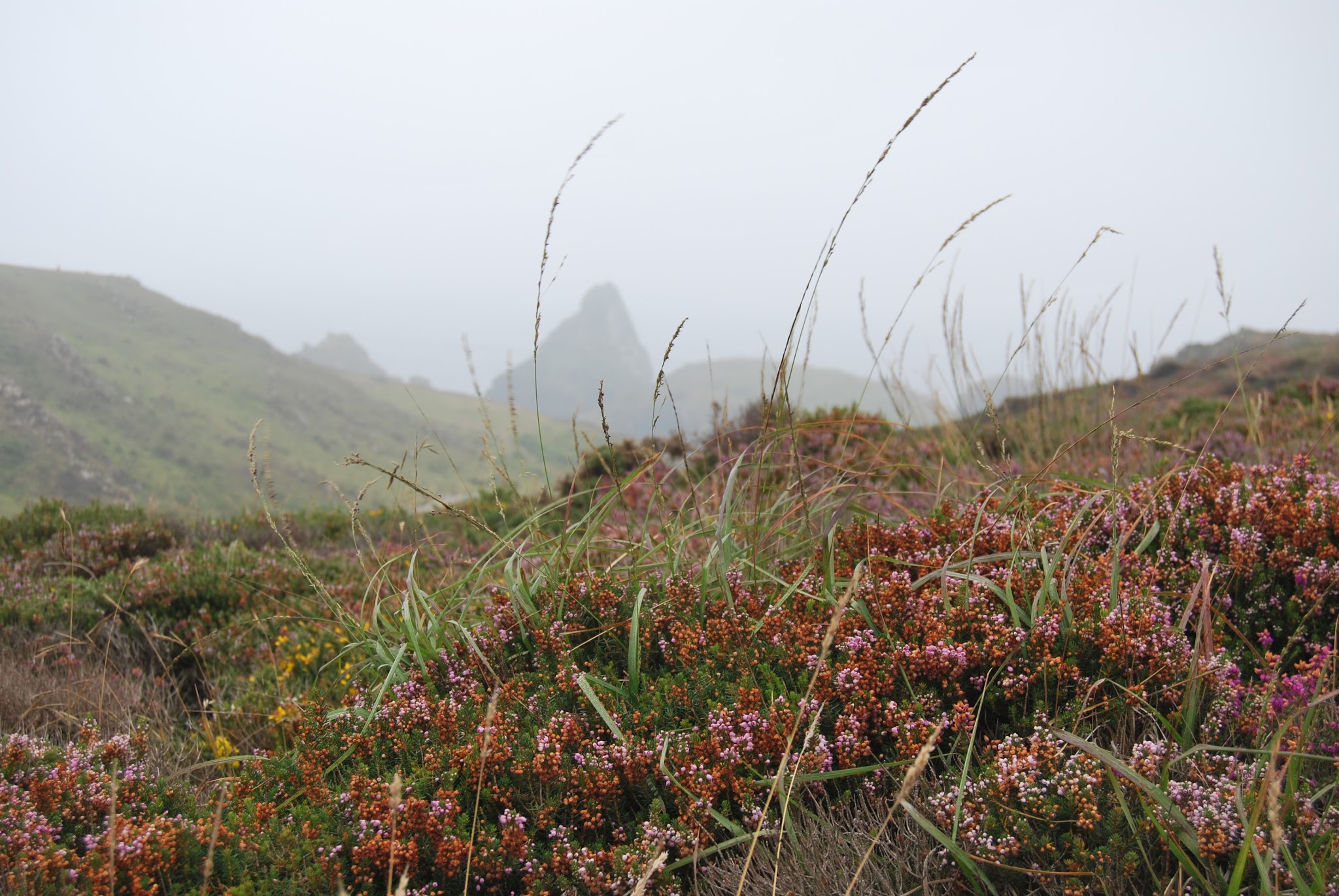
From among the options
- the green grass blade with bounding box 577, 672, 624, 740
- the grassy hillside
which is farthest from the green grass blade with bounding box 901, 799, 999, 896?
the grassy hillside

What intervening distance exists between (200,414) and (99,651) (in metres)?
110

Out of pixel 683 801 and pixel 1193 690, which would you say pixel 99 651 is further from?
pixel 1193 690

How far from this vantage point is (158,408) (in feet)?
306

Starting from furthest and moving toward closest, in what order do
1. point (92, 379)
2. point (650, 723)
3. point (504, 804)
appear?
1. point (92, 379)
2. point (650, 723)
3. point (504, 804)

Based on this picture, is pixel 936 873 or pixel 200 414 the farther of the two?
pixel 200 414

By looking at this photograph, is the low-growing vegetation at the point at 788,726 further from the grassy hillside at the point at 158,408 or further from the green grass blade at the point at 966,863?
the grassy hillside at the point at 158,408

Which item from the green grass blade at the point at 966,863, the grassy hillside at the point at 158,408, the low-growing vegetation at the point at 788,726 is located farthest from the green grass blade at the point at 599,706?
the grassy hillside at the point at 158,408

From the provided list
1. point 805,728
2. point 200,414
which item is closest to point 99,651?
point 805,728

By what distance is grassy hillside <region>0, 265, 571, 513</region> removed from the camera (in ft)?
240

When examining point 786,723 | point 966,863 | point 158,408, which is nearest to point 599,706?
point 786,723

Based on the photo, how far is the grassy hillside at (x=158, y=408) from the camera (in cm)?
7319

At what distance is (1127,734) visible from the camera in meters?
2.08

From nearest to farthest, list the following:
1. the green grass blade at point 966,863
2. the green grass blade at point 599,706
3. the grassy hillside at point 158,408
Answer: the green grass blade at point 966,863 → the green grass blade at point 599,706 → the grassy hillside at point 158,408

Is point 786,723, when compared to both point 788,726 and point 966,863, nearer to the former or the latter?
point 788,726
